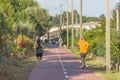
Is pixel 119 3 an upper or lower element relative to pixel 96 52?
upper

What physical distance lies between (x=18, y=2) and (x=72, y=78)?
49.1 metres

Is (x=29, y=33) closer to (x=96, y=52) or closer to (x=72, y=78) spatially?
(x=96, y=52)

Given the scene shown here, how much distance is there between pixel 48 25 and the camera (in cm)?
7869

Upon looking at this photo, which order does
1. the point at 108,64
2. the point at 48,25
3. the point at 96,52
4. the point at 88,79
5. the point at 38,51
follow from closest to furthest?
the point at 88,79 → the point at 108,64 → the point at 38,51 → the point at 96,52 → the point at 48,25

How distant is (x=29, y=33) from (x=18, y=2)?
12.1m

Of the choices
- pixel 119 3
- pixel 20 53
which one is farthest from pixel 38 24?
pixel 20 53

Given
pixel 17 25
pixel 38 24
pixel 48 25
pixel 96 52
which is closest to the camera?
pixel 96 52

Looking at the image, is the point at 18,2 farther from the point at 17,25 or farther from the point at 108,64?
the point at 108,64

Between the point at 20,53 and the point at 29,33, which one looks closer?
the point at 20,53

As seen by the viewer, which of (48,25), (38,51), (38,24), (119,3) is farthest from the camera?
(48,25)

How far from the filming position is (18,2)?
6875 cm

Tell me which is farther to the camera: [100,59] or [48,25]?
[48,25]

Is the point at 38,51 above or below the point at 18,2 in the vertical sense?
below

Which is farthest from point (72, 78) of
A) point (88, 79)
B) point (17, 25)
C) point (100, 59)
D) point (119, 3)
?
point (119, 3)
